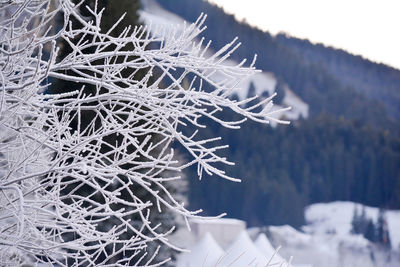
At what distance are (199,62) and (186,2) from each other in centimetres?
12255

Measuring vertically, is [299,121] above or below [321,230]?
above

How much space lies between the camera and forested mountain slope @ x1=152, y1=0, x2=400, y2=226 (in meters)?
94.1

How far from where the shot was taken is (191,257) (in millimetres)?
38344

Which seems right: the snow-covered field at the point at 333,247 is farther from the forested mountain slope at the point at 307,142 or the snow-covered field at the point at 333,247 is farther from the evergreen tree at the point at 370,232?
the forested mountain slope at the point at 307,142

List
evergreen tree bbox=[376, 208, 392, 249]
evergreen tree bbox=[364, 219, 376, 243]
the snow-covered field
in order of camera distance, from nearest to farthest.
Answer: the snow-covered field < evergreen tree bbox=[376, 208, 392, 249] < evergreen tree bbox=[364, 219, 376, 243]

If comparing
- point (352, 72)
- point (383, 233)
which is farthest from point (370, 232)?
point (352, 72)

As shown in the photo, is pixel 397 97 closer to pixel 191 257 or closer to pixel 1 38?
pixel 191 257

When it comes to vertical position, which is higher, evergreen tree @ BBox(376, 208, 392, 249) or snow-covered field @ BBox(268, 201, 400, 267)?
evergreen tree @ BBox(376, 208, 392, 249)

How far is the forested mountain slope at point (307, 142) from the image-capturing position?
94.1 metres

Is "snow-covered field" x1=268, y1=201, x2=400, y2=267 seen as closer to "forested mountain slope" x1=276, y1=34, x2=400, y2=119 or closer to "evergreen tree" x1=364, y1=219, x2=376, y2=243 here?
"evergreen tree" x1=364, y1=219, x2=376, y2=243

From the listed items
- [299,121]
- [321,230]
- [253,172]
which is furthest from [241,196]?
[299,121]

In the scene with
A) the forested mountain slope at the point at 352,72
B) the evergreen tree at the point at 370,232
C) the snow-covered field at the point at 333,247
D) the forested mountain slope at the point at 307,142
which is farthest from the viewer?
the forested mountain slope at the point at 352,72

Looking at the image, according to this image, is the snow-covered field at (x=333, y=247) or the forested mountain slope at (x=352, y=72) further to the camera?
the forested mountain slope at (x=352, y=72)

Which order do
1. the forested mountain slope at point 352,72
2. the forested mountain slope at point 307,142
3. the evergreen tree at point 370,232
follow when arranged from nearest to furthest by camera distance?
the evergreen tree at point 370,232 < the forested mountain slope at point 307,142 < the forested mountain slope at point 352,72
